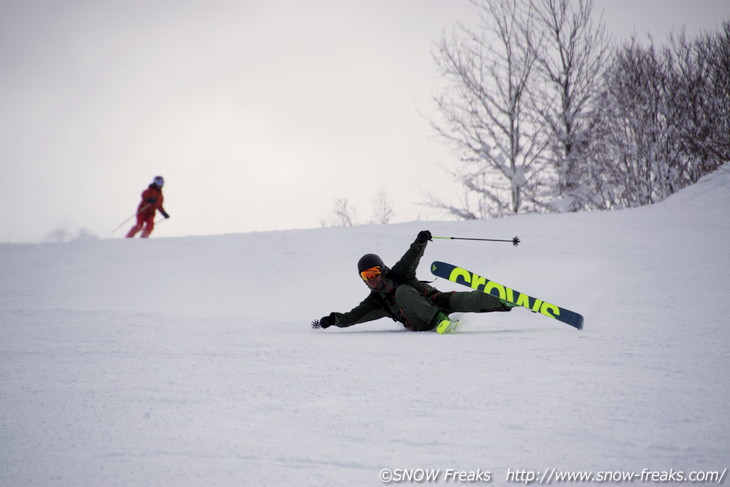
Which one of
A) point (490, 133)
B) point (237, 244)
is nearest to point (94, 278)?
point (237, 244)

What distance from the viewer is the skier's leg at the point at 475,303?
191 inches

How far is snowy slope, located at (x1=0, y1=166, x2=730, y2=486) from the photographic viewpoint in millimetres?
1853

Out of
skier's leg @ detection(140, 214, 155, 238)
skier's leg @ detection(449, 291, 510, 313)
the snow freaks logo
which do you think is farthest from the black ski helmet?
skier's leg @ detection(140, 214, 155, 238)

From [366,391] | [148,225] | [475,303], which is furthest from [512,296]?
[148,225]

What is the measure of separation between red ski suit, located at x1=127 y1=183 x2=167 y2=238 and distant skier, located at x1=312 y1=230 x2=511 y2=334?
26.7 ft

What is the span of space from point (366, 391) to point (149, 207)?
1086 centimetres

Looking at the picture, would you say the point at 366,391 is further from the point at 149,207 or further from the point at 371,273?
the point at 149,207

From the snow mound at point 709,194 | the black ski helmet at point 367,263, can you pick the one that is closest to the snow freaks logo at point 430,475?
the black ski helmet at point 367,263

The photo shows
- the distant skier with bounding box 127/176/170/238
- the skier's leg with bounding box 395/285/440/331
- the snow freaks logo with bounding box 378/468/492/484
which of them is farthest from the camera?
the distant skier with bounding box 127/176/170/238

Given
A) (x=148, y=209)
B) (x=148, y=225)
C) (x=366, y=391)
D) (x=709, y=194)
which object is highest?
(x=148, y=209)

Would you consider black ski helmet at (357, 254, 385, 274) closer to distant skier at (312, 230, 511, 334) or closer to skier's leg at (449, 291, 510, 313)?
distant skier at (312, 230, 511, 334)

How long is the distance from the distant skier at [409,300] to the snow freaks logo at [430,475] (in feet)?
9.17

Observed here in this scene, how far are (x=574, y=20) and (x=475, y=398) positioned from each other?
21482 millimetres

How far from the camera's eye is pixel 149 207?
1220 centimetres
